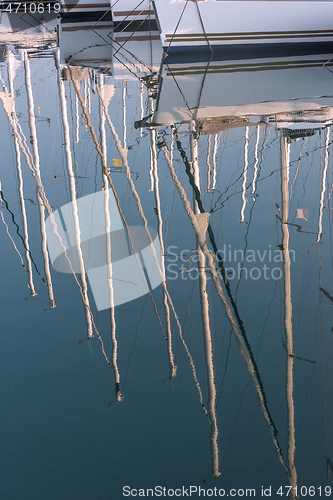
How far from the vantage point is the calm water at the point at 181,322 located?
2564mm

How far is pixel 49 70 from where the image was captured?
11.7 meters

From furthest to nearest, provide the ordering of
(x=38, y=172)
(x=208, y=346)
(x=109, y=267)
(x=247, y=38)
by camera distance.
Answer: (x=247, y=38) → (x=38, y=172) → (x=109, y=267) → (x=208, y=346)

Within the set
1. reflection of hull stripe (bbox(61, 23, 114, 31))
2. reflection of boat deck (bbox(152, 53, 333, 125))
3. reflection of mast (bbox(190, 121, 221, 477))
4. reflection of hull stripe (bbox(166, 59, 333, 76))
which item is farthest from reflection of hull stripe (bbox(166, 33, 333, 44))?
reflection of mast (bbox(190, 121, 221, 477))

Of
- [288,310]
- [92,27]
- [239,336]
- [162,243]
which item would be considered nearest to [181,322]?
[239,336]

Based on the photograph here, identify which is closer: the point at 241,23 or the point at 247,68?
the point at 247,68

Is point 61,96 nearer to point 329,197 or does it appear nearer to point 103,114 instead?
point 103,114

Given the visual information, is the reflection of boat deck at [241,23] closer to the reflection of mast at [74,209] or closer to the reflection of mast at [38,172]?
the reflection of mast at [38,172]

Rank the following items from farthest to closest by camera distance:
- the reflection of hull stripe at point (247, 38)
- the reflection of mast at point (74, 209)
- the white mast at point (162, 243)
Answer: the reflection of hull stripe at point (247, 38), the reflection of mast at point (74, 209), the white mast at point (162, 243)

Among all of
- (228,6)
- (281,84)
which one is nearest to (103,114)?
(281,84)

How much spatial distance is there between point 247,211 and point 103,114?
4123 mm

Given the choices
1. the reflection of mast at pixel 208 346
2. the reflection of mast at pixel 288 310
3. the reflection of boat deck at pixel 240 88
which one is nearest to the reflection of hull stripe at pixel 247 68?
the reflection of boat deck at pixel 240 88

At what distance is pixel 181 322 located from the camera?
3.57 meters

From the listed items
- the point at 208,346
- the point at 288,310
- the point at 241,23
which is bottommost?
the point at 208,346

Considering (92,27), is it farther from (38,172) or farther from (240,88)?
(38,172)
